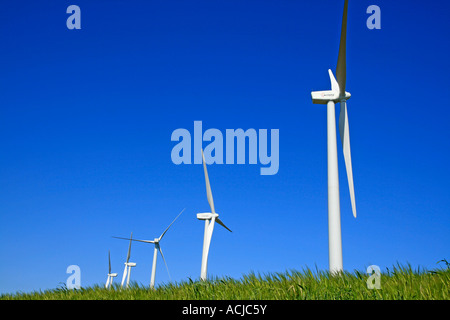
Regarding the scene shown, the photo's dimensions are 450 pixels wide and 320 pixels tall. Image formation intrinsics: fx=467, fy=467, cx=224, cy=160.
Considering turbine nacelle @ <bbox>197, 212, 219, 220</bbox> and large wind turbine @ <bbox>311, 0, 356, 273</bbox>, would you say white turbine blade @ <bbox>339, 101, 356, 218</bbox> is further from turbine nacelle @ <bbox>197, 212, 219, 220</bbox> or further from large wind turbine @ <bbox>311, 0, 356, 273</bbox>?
turbine nacelle @ <bbox>197, 212, 219, 220</bbox>

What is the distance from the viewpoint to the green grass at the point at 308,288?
40.4 ft

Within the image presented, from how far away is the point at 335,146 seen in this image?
19.8m

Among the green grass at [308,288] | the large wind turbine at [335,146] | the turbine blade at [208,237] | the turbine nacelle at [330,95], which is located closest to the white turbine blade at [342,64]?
the large wind turbine at [335,146]

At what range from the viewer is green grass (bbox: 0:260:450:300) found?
485 inches

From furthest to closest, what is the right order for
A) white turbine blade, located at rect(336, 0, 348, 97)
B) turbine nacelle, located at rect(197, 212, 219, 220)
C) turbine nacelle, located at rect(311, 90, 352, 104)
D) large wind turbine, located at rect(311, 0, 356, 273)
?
turbine nacelle, located at rect(197, 212, 219, 220)
turbine nacelle, located at rect(311, 90, 352, 104)
white turbine blade, located at rect(336, 0, 348, 97)
large wind turbine, located at rect(311, 0, 356, 273)

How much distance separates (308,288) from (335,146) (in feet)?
26.6

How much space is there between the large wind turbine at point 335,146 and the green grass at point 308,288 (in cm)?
267

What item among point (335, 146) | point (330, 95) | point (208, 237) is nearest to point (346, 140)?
point (330, 95)

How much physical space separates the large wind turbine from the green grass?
267 centimetres

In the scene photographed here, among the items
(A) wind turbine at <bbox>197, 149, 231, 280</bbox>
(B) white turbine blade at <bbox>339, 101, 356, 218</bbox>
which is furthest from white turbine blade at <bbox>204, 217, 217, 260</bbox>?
(B) white turbine blade at <bbox>339, 101, 356, 218</bbox>

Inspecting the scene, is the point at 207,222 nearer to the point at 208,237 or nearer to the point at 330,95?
the point at 208,237

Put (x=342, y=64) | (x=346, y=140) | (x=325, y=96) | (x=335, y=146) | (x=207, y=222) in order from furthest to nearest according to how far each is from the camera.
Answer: (x=207, y=222) < (x=325, y=96) < (x=342, y=64) < (x=346, y=140) < (x=335, y=146)
